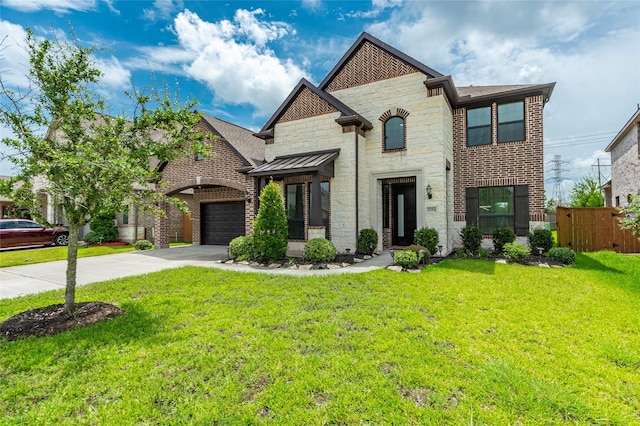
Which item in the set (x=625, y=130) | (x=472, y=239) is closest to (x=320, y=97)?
(x=472, y=239)

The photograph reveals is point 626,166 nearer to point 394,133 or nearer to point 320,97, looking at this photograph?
point 394,133

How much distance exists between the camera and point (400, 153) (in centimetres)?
1070

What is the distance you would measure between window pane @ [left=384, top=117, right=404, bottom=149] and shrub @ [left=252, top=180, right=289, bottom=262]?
15.8 feet

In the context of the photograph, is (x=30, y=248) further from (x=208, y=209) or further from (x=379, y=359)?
(x=379, y=359)

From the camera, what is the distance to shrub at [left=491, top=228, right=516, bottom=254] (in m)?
9.83

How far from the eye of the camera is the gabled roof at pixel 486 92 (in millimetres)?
9953

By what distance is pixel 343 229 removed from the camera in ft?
34.9

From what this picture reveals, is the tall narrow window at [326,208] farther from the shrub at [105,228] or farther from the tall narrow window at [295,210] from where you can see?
the shrub at [105,228]

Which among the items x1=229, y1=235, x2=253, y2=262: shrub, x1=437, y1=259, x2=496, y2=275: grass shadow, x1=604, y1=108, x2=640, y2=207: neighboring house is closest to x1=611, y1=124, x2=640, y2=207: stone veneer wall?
x1=604, y1=108, x2=640, y2=207: neighboring house

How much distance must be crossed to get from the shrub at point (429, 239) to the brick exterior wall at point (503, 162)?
7.83 feet

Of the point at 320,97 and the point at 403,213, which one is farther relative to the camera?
the point at 403,213

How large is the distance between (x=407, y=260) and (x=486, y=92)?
808cm

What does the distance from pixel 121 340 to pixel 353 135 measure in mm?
8984

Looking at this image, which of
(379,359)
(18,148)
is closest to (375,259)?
(379,359)
